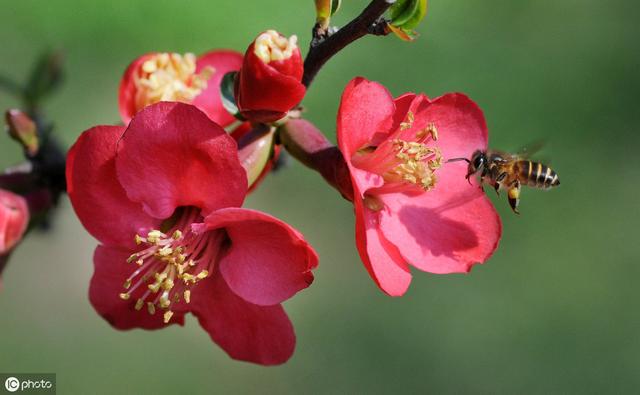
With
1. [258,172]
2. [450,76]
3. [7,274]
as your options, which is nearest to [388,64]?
[450,76]

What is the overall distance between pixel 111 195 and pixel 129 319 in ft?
0.80

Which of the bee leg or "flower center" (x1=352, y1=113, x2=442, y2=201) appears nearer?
"flower center" (x1=352, y1=113, x2=442, y2=201)

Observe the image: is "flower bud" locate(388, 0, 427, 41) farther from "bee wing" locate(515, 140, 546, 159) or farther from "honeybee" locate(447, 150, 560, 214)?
"bee wing" locate(515, 140, 546, 159)

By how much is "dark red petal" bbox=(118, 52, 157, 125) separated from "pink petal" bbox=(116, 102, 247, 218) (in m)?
0.37

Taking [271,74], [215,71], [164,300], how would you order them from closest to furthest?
[271,74]
[164,300]
[215,71]

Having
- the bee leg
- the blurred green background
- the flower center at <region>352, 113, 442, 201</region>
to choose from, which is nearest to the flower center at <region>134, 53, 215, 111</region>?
the flower center at <region>352, 113, 442, 201</region>

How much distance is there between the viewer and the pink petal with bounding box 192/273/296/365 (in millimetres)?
1249

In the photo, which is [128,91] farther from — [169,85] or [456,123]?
[456,123]

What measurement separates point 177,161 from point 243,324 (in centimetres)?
32

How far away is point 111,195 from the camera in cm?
121

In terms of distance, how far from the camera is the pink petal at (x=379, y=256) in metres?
1.14

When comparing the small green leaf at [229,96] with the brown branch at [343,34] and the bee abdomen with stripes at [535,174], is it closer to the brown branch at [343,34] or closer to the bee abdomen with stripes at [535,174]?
the brown branch at [343,34]

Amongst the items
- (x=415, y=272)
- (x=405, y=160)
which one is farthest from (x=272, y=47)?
(x=415, y=272)

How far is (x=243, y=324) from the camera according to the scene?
1.27 meters
